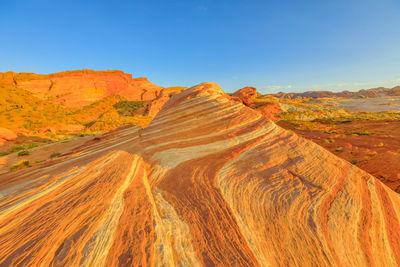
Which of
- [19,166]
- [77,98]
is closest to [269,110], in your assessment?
[19,166]

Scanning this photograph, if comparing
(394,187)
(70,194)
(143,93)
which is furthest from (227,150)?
(143,93)

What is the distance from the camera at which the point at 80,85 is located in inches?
1996

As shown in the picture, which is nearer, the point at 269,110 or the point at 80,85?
the point at 269,110

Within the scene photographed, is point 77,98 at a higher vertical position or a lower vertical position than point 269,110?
higher

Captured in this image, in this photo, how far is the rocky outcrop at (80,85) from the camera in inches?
1700

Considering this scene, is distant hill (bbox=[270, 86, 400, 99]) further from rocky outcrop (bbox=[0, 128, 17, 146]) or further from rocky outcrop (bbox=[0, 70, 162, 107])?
rocky outcrop (bbox=[0, 128, 17, 146])

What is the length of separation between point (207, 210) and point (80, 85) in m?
66.8

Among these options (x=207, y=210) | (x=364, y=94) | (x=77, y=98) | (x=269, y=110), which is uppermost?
(x=77, y=98)

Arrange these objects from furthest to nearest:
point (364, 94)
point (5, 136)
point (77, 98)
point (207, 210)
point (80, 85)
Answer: point (364, 94)
point (80, 85)
point (77, 98)
point (5, 136)
point (207, 210)

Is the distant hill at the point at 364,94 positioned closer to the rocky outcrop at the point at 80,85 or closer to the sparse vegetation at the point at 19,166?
the rocky outcrop at the point at 80,85

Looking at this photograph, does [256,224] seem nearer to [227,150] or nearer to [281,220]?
[281,220]

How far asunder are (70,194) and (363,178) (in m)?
5.51

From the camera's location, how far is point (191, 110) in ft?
16.1

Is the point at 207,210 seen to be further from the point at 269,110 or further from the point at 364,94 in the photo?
the point at 364,94
